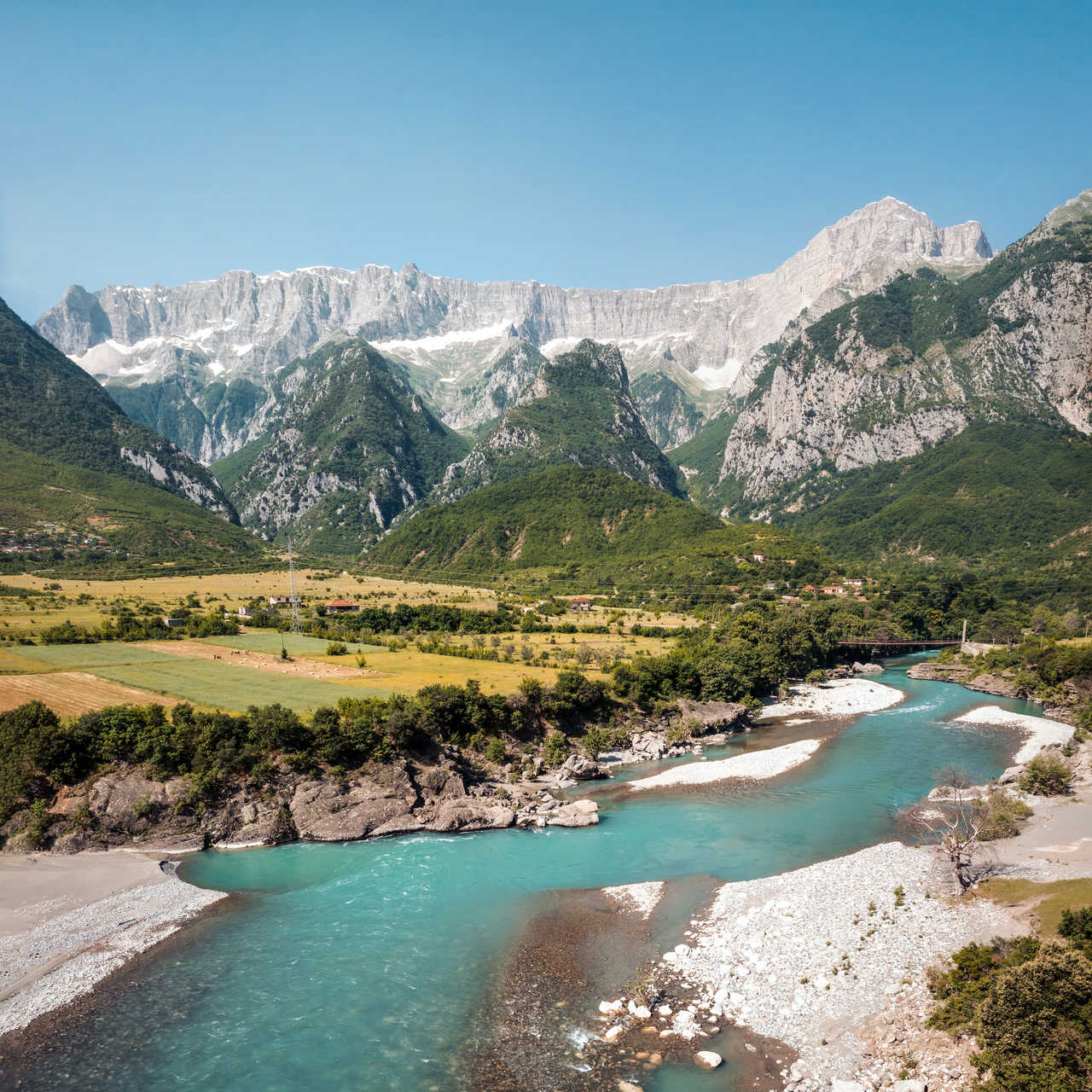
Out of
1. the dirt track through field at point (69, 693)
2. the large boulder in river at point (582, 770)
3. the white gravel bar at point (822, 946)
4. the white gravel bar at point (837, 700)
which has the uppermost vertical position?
the dirt track through field at point (69, 693)

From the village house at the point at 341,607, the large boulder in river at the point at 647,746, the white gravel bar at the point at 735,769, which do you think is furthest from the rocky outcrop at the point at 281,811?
the village house at the point at 341,607

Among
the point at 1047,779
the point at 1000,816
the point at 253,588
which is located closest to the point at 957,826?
the point at 1000,816

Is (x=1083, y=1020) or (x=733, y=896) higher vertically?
(x=1083, y=1020)

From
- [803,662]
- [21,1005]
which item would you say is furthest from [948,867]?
[803,662]

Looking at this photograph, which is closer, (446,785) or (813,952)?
(813,952)

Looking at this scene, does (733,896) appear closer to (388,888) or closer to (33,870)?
(388,888)

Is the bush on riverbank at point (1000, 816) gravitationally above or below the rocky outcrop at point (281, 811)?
below

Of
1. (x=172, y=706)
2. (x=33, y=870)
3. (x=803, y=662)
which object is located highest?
(x=172, y=706)

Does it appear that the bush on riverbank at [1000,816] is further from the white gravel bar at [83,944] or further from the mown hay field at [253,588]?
the mown hay field at [253,588]
